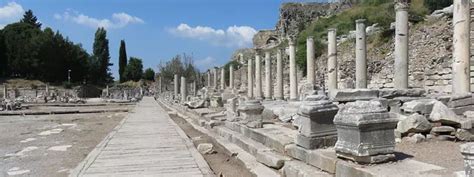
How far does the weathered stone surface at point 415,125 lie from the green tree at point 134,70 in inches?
4008

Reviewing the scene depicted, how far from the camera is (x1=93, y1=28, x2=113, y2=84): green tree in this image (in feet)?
334

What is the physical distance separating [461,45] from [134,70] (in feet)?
324

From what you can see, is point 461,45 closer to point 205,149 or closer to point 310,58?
point 205,149

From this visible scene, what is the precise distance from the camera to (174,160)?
10.0 metres

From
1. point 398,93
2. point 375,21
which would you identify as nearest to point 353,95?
point 398,93

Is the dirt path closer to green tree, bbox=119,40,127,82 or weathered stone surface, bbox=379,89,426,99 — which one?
weathered stone surface, bbox=379,89,426,99

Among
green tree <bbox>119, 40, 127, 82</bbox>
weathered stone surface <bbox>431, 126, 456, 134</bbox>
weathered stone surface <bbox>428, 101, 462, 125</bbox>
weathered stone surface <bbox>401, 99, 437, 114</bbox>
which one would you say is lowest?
weathered stone surface <bbox>431, 126, 456, 134</bbox>

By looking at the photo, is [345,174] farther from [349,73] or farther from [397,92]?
[349,73]

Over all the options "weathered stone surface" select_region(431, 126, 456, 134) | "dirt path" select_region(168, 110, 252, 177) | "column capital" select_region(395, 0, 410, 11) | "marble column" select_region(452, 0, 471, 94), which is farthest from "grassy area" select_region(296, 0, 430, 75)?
"weathered stone surface" select_region(431, 126, 456, 134)

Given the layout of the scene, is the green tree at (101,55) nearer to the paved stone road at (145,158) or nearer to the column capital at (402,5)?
the paved stone road at (145,158)

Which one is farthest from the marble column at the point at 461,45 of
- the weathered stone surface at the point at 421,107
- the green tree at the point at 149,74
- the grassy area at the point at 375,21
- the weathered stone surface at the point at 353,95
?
the green tree at the point at 149,74

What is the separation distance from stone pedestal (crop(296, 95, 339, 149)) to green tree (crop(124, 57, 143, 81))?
10194cm

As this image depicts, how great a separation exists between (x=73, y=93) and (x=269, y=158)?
79.2 meters

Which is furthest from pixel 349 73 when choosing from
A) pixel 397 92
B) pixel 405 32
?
pixel 397 92
